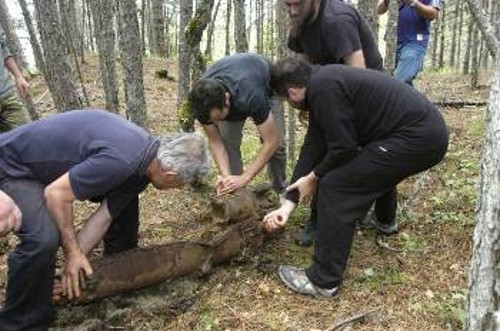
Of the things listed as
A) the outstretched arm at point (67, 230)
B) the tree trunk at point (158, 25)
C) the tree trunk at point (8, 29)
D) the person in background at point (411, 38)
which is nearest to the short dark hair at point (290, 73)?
the outstretched arm at point (67, 230)

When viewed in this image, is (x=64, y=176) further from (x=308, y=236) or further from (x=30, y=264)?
(x=308, y=236)

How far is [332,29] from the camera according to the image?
176 inches

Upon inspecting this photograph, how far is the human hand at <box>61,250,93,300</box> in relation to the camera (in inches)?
147

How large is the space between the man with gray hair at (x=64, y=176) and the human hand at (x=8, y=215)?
0.15 feet

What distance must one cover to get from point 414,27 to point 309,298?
13.3ft

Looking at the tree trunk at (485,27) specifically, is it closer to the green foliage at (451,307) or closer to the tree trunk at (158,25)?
the green foliage at (451,307)

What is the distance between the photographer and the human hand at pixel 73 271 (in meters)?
3.74

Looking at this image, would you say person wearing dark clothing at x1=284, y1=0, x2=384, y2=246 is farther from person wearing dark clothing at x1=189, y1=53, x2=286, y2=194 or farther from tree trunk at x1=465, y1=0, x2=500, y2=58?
tree trunk at x1=465, y1=0, x2=500, y2=58

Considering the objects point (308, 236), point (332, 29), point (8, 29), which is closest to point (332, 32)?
point (332, 29)

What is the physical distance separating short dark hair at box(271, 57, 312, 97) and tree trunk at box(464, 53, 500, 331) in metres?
1.59

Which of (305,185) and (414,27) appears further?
(414,27)

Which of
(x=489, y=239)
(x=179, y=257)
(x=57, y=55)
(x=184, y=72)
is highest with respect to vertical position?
(x=489, y=239)

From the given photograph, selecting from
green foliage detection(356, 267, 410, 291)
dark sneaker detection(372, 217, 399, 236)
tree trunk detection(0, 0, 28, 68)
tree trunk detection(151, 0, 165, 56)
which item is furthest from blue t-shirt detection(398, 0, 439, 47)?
tree trunk detection(151, 0, 165, 56)

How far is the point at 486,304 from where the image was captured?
2488mm
